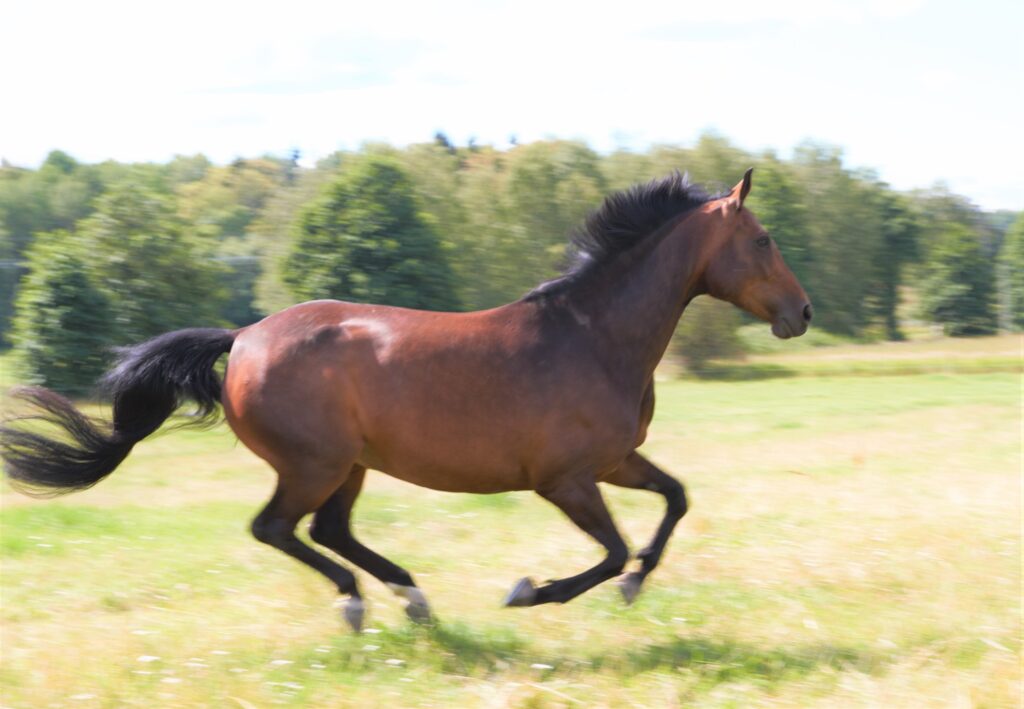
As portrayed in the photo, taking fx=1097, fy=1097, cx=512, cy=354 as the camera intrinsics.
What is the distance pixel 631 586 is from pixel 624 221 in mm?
1813

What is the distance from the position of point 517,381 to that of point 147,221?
15901mm

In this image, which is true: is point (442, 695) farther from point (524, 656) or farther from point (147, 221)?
point (147, 221)

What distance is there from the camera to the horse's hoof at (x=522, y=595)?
4.99 m

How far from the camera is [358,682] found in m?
4.50

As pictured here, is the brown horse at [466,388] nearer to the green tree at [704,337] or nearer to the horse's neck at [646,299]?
the horse's neck at [646,299]

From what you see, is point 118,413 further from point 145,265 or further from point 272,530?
point 145,265

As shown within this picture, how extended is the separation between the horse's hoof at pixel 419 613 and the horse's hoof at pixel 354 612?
23 cm

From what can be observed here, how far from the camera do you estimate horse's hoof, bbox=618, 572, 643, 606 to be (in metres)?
5.40

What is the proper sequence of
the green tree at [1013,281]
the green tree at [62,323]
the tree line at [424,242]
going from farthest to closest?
the green tree at [1013,281]
the tree line at [424,242]
the green tree at [62,323]

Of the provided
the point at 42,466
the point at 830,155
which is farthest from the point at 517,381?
the point at 830,155

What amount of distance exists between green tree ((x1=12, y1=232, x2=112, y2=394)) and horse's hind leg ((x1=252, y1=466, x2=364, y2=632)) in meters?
13.0

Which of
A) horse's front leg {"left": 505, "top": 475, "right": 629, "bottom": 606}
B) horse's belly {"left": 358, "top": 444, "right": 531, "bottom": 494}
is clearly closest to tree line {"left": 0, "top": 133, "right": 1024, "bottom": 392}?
horse's belly {"left": 358, "top": 444, "right": 531, "bottom": 494}

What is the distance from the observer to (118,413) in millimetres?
5613

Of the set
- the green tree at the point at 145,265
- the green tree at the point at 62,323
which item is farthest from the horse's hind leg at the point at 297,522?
the green tree at the point at 145,265
